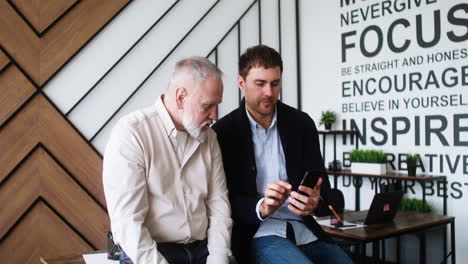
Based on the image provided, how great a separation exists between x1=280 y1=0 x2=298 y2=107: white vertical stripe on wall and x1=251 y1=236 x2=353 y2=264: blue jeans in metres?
2.89

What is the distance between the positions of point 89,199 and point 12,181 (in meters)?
0.57

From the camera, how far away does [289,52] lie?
15.6 ft

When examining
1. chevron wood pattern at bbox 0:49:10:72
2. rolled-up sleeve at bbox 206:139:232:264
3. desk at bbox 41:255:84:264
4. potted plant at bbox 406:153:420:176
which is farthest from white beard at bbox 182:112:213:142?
potted plant at bbox 406:153:420:176

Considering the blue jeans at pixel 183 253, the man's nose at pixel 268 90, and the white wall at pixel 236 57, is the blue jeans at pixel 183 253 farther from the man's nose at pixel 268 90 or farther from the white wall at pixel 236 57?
the white wall at pixel 236 57

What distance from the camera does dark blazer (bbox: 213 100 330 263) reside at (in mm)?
1933

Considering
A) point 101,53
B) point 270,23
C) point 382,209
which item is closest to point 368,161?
point 382,209

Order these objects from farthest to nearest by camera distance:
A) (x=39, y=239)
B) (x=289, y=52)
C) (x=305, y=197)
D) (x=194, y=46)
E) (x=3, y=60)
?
(x=289, y=52) → (x=194, y=46) → (x=39, y=239) → (x=3, y=60) → (x=305, y=197)

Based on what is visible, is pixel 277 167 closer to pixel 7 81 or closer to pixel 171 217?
pixel 171 217

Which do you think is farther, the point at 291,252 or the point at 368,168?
the point at 368,168

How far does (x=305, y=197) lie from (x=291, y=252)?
260 mm

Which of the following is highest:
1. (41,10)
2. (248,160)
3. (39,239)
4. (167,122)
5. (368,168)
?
(41,10)

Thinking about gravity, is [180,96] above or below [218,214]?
above

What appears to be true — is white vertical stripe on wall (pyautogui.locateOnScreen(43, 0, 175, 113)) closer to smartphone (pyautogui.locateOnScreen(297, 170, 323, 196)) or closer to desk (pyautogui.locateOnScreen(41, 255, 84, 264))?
desk (pyautogui.locateOnScreen(41, 255, 84, 264))

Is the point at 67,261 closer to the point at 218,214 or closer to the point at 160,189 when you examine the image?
the point at 160,189
